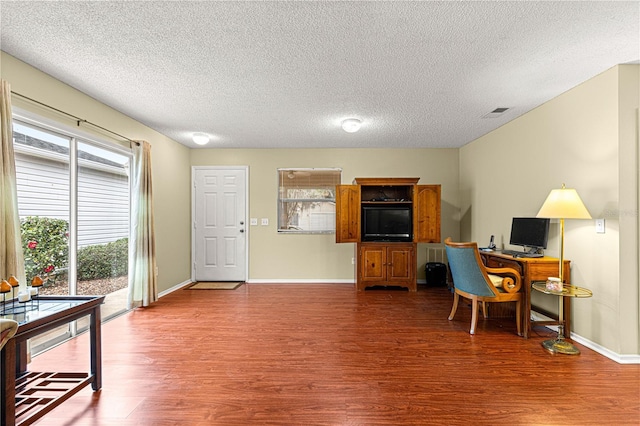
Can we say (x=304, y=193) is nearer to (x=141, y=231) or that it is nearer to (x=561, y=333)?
(x=141, y=231)

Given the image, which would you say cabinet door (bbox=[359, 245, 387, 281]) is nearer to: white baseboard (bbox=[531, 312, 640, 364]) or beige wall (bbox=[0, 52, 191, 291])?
white baseboard (bbox=[531, 312, 640, 364])

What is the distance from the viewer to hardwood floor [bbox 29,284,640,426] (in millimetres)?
1876

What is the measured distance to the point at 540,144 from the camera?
11.4ft

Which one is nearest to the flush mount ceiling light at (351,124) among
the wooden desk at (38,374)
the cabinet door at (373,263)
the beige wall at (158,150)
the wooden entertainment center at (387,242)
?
the wooden entertainment center at (387,242)

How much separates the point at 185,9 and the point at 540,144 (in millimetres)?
3831

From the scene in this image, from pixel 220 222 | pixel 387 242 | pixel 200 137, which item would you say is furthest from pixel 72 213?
pixel 387 242

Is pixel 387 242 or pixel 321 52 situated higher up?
pixel 321 52

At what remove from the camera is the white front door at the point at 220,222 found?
5648 millimetres

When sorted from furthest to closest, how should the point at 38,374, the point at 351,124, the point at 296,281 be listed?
the point at 296,281, the point at 351,124, the point at 38,374

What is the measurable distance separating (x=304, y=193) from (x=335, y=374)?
373 cm

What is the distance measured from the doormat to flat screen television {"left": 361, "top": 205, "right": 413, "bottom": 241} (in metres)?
2.49

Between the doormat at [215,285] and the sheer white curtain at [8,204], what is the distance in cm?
298

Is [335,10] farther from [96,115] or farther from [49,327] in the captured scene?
[96,115]

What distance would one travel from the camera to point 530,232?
346cm
